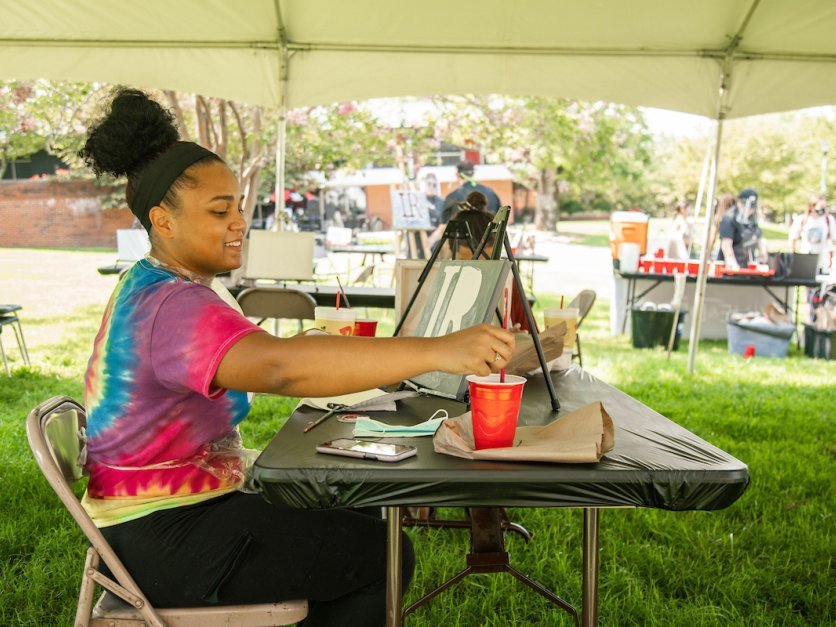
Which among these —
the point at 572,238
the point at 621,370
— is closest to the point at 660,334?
the point at 621,370

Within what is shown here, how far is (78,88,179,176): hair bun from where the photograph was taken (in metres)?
1.73

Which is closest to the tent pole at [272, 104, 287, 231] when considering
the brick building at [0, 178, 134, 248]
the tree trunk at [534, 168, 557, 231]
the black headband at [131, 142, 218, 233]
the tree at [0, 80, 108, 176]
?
the tree at [0, 80, 108, 176]

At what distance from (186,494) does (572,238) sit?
90.2ft

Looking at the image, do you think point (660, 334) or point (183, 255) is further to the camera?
point (660, 334)

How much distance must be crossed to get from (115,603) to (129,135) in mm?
923

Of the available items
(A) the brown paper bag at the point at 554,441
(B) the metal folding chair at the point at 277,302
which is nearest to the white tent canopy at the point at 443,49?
(B) the metal folding chair at the point at 277,302

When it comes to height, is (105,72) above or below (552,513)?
above

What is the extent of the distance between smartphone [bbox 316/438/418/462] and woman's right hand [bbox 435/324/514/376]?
172 mm

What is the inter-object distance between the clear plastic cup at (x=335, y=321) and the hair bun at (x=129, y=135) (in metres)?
0.74

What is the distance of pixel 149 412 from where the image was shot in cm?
156

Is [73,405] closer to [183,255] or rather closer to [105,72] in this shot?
[183,255]

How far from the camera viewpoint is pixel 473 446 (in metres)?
1.51

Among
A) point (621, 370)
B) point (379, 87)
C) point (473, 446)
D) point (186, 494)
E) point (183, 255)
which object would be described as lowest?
point (621, 370)

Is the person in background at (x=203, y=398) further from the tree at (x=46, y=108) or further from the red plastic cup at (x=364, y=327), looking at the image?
the tree at (x=46, y=108)
